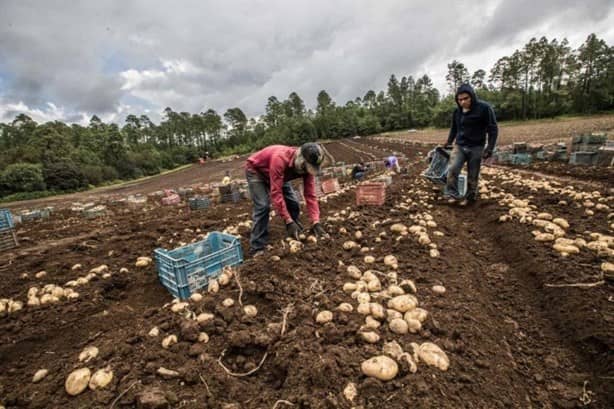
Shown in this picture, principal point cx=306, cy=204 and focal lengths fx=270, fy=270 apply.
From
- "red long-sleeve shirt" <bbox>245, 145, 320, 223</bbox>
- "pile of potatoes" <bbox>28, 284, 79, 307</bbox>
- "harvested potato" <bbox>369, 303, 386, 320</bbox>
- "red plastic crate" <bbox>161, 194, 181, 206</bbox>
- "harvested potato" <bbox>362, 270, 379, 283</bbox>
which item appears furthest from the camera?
"red plastic crate" <bbox>161, 194, 181, 206</bbox>

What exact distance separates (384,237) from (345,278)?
1069mm

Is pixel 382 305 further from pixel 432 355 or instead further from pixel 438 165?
pixel 438 165

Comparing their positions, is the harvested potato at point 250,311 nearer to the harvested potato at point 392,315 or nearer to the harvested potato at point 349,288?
the harvested potato at point 349,288

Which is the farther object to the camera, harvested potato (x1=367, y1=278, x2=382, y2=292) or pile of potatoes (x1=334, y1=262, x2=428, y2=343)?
harvested potato (x1=367, y1=278, x2=382, y2=292)

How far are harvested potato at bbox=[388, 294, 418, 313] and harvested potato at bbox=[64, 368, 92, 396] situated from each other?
200 centimetres

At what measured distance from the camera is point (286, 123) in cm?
7262

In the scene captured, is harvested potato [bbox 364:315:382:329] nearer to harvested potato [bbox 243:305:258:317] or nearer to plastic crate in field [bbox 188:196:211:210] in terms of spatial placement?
harvested potato [bbox 243:305:258:317]

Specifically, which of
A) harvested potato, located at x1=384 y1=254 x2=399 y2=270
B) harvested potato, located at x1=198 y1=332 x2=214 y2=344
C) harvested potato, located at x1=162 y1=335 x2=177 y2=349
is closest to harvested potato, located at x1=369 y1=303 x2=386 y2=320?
harvested potato, located at x1=384 y1=254 x2=399 y2=270

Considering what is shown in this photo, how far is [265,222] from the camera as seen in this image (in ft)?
12.2

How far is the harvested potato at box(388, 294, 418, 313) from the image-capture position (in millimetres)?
1990

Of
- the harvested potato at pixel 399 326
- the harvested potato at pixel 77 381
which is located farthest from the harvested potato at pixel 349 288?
the harvested potato at pixel 77 381

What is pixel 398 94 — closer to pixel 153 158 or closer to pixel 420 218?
pixel 153 158

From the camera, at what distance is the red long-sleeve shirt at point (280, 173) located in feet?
11.1

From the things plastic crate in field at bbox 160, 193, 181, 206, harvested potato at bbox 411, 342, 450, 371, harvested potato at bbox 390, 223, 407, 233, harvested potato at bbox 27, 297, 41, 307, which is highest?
harvested potato at bbox 390, 223, 407, 233
